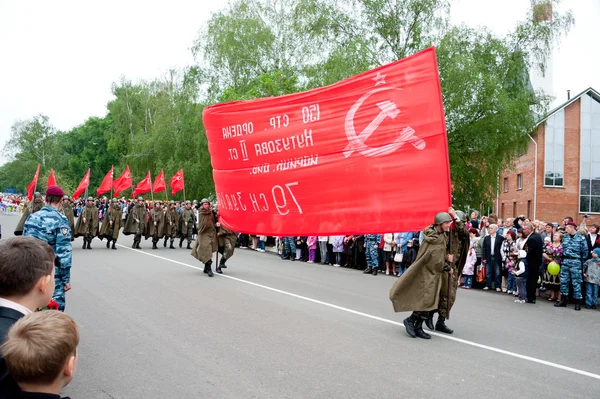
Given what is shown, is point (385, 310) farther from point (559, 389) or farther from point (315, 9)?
point (315, 9)

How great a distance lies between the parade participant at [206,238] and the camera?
43.2 ft

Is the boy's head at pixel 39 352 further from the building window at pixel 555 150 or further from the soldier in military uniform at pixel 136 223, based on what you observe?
the building window at pixel 555 150

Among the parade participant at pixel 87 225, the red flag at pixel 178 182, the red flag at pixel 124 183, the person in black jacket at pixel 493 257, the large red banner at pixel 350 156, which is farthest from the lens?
the red flag at pixel 124 183

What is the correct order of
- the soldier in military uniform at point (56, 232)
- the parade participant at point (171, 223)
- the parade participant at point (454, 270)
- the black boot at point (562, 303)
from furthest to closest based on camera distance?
1. the parade participant at point (171, 223)
2. the black boot at point (562, 303)
3. the parade participant at point (454, 270)
4. the soldier in military uniform at point (56, 232)

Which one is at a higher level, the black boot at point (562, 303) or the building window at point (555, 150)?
the building window at point (555, 150)

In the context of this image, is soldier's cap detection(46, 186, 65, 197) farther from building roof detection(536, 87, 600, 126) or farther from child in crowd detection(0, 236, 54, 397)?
building roof detection(536, 87, 600, 126)

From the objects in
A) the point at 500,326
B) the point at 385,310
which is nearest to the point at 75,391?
the point at 385,310

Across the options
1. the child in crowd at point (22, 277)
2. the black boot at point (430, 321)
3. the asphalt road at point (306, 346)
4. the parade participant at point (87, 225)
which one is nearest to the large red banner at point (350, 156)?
the asphalt road at point (306, 346)

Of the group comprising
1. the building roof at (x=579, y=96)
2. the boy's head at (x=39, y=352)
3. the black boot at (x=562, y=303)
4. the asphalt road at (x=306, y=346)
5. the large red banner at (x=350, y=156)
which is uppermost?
the building roof at (x=579, y=96)

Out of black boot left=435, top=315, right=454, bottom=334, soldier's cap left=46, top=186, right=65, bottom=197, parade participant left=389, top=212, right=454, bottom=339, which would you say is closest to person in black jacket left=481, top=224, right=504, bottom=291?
black boot left=435, top=315, right=454, bottom=334

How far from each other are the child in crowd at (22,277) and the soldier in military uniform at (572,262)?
1082cm

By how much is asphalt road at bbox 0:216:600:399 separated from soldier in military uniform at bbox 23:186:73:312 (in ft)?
2.82

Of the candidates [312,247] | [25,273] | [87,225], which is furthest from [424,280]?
[87,225]

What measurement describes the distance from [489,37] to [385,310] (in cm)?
1950
